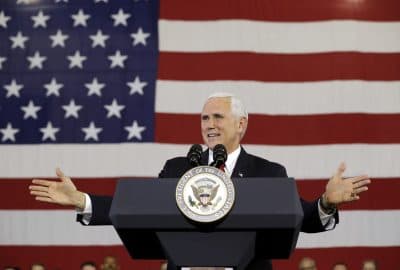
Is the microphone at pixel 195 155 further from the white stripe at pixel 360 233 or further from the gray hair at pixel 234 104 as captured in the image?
the white stripe at pixel 360 233

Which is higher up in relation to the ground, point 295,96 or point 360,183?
point 295,96

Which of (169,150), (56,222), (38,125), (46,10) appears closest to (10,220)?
(56,222)

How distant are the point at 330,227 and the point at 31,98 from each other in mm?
5946

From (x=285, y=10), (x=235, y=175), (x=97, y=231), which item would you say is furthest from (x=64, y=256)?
(x=235, y=175)

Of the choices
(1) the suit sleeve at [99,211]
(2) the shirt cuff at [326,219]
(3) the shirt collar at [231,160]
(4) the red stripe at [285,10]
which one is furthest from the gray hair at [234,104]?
(4) the red stripe at [285,10]

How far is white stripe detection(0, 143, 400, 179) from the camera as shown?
711cm

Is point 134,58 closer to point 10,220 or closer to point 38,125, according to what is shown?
point 38,125

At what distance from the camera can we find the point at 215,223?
1433mm

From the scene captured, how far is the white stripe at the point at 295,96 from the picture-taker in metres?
7.26

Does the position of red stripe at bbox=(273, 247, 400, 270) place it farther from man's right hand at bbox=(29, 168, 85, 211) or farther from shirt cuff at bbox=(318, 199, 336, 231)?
man's right hand at bbox=(29, 168, 85, 211)

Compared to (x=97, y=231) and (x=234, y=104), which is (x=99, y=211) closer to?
(x=234, y=104)

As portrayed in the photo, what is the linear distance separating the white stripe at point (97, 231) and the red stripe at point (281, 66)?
4.68 feet

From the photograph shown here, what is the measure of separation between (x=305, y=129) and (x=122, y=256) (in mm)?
2240

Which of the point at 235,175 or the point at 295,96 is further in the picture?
the point at 295,96
